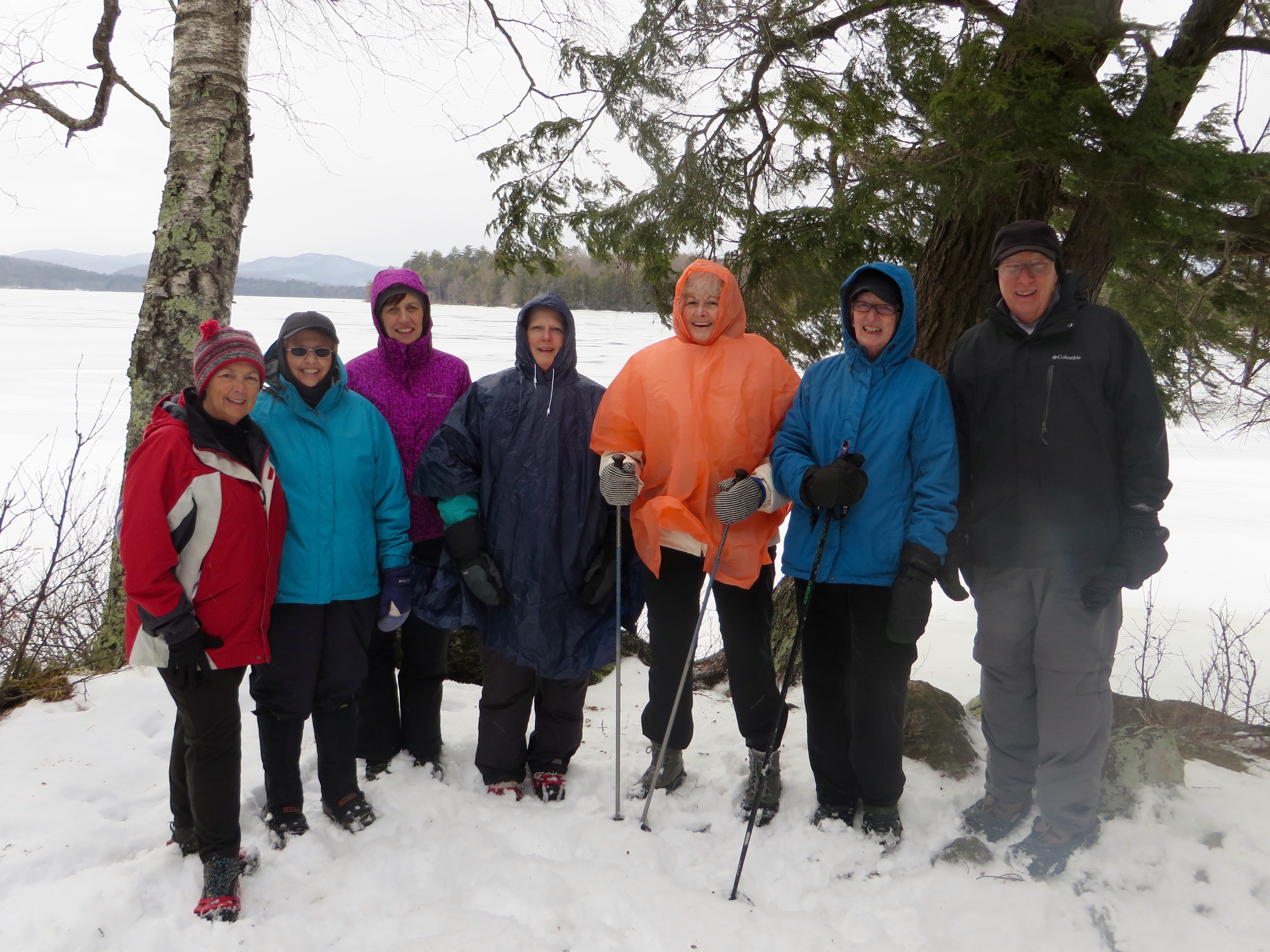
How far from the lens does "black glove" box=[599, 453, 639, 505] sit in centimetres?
Answer: 257

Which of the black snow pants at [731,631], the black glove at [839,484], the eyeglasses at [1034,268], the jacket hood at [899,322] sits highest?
the eyeglasses at [1034,268]

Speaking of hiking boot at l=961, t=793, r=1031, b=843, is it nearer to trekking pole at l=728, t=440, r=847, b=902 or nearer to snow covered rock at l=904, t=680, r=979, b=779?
snow covered rock at l=904, t=680, r=979, b=779

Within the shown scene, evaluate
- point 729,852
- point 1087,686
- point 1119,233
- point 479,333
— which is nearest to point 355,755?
point 729,852

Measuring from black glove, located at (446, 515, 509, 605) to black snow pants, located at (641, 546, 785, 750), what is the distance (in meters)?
0.57

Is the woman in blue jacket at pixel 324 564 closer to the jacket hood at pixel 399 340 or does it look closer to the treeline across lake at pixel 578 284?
the jacket hood at pixel 399 340

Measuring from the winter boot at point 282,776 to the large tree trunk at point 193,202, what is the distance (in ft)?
5.76

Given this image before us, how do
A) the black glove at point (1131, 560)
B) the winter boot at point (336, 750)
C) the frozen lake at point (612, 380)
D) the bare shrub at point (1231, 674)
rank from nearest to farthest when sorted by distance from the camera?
the black glove at point (1131, 560)
the winter boot at point (336, 750)
the bare shrub at point (1231, 674)
the frozen lake at point (612, 380)

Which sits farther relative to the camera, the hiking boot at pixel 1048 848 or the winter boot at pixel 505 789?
the winter boot at pixel 505 789

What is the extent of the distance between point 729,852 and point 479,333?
18609 mm

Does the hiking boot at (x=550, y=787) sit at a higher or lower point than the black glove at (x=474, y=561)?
lower

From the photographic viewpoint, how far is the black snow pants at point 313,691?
7.93ft

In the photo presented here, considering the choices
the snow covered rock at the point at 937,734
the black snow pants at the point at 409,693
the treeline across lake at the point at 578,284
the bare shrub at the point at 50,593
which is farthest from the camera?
the treeline across lake at the point at 578,284

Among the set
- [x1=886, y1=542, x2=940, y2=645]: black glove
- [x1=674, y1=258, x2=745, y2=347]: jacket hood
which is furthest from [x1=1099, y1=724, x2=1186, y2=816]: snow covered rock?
[x1=674, y1=258, x2=745, y2=347]: jacket hood

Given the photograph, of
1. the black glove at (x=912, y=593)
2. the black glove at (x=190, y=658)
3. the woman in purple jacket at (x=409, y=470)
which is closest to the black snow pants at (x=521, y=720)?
the woman in purple jacket at (x=409, y=470)
